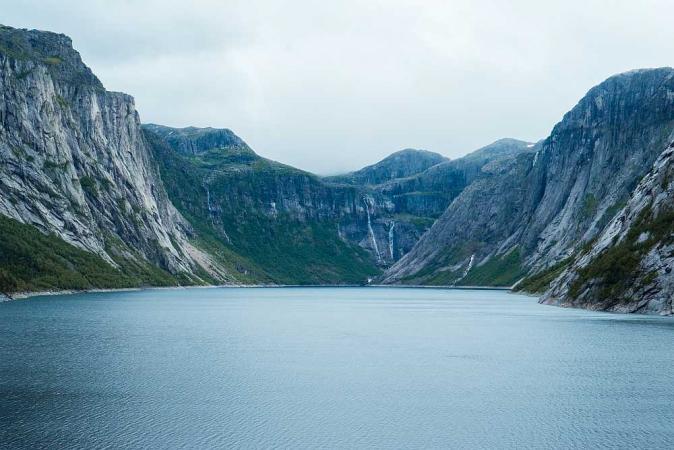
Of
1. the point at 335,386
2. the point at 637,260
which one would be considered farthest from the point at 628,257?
the point at 335,386

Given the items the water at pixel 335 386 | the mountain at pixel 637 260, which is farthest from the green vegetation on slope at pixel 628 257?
the water at pixel 335 386

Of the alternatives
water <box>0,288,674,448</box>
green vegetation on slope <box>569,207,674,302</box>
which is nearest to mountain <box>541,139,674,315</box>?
green vegetation on slope <box>569,207,674,302</box>

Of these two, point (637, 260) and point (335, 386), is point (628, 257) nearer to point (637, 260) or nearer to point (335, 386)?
point (637, 260)

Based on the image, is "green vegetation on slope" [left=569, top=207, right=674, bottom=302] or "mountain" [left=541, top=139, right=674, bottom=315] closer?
"mountain" [left=541, top=139, right=674, bottom=315]

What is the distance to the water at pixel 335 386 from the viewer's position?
157ft

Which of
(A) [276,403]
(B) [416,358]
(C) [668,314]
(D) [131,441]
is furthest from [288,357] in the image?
(C) [668,314]

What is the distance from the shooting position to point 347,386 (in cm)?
6650

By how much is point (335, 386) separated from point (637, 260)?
96450mm

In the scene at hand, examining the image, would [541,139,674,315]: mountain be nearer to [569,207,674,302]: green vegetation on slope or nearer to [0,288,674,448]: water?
[569,207,674,302]: green vegetation on slope

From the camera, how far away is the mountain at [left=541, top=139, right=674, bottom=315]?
134 metres

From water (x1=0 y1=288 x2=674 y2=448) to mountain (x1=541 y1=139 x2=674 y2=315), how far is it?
1923cm

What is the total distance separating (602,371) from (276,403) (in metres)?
37.4

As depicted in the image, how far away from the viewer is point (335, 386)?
218ft

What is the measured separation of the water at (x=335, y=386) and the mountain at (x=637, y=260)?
19.2 meters
